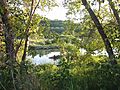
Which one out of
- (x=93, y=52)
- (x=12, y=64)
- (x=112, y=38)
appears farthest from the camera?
(x=93, y=52)

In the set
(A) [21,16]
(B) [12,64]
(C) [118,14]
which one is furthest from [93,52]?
(B) [12,64]

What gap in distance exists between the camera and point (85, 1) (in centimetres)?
920

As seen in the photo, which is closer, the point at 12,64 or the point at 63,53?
the point at 12,64

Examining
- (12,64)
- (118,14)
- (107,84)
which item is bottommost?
(107,84)

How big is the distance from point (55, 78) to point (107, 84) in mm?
1177

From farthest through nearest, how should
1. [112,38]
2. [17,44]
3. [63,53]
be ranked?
[17,44]
[63,53]
[112,38]

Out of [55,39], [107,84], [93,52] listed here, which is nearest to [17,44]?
[55,39]

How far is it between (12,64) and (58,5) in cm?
545

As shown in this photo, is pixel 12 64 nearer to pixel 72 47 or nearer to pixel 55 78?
pixel 55 78

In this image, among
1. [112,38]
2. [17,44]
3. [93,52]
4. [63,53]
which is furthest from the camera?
[17,44]

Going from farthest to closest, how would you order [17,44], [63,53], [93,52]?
[17,44] → [63,53] → [93,52]

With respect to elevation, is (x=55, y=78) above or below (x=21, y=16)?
below

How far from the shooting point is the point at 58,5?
12.2m

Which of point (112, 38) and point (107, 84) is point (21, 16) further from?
point (107, 84)
